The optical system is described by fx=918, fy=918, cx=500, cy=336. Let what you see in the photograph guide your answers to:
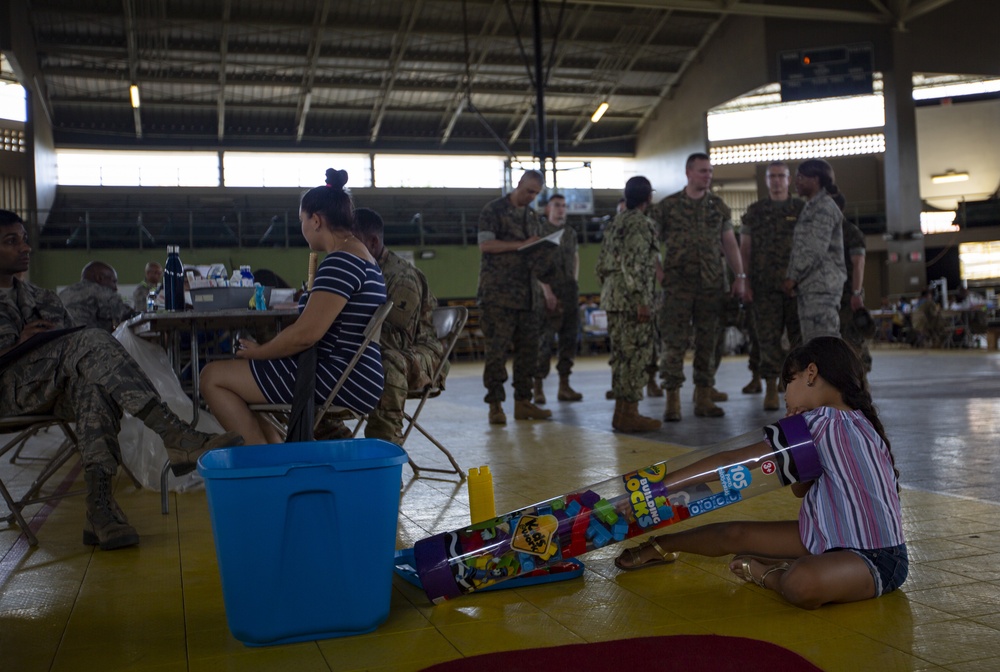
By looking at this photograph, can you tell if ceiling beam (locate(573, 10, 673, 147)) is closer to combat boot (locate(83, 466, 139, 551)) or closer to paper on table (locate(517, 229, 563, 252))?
paper on table (locate(517, 229, 563, 252))

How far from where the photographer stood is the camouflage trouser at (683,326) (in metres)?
5.99

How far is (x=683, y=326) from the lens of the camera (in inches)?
238

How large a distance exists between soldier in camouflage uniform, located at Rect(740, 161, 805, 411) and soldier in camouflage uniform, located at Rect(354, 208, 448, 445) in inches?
120

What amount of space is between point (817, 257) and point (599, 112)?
61.9 ft

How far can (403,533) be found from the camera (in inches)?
→ 117

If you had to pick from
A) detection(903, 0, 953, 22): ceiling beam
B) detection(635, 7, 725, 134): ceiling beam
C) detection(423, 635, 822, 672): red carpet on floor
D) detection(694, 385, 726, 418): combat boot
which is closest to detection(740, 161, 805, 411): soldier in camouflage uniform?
detection(694, 385, 726, 418): combat boot

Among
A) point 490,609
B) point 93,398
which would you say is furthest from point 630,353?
point 490,609

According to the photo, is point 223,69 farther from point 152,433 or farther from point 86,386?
point 86,386

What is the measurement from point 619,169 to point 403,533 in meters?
25.1

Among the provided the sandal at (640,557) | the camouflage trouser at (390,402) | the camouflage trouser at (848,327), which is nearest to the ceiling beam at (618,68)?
the camouflage trouser at (848,327)

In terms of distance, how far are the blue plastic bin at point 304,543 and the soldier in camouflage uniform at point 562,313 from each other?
5395mm

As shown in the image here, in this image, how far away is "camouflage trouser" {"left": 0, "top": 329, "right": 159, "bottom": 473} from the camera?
292 centimetres

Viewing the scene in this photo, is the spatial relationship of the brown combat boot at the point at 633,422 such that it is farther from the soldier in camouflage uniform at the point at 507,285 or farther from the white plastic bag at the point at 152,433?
the white plastic bag at the point at 152,433

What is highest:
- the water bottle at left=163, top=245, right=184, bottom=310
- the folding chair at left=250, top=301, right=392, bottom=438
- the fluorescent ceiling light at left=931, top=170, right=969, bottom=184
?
the fluorescent ceiling light at left=931, top=170, right=969, bottom=184
